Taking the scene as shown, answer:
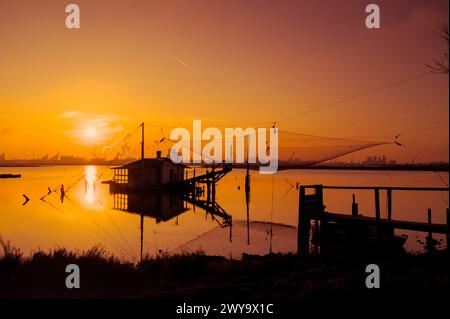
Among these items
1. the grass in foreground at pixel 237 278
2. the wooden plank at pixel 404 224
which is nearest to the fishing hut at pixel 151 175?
the wooden plank at pixel 404 224

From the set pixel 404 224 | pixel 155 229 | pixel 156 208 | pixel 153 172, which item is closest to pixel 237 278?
pixel 404 224

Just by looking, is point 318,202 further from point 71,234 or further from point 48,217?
point 48,217

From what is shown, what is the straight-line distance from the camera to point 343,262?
1090cm

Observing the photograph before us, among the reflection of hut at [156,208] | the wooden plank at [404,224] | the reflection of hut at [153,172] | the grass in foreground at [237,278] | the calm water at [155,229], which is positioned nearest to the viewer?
the grass in foreground at [237,278]

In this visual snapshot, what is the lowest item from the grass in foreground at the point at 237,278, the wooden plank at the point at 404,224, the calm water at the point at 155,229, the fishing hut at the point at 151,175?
the calm water at the point at 155,229

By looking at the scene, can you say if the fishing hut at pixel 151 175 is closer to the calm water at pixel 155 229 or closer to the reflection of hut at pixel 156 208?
the reflection of hut at pixel 156 208

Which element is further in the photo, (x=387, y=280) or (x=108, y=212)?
(x=108, y=212)

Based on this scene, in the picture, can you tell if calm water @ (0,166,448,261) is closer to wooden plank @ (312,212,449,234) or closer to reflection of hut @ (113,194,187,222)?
reflection of hut @ (113,194,187,222)

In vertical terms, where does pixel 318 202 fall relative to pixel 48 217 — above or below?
above

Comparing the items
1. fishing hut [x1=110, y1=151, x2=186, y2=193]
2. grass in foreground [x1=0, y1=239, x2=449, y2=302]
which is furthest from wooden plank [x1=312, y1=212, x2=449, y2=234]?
fishing hut [x1=110, y1=151, x2=186, y2=193]

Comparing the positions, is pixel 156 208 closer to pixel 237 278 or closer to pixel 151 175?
pixel 151 175
